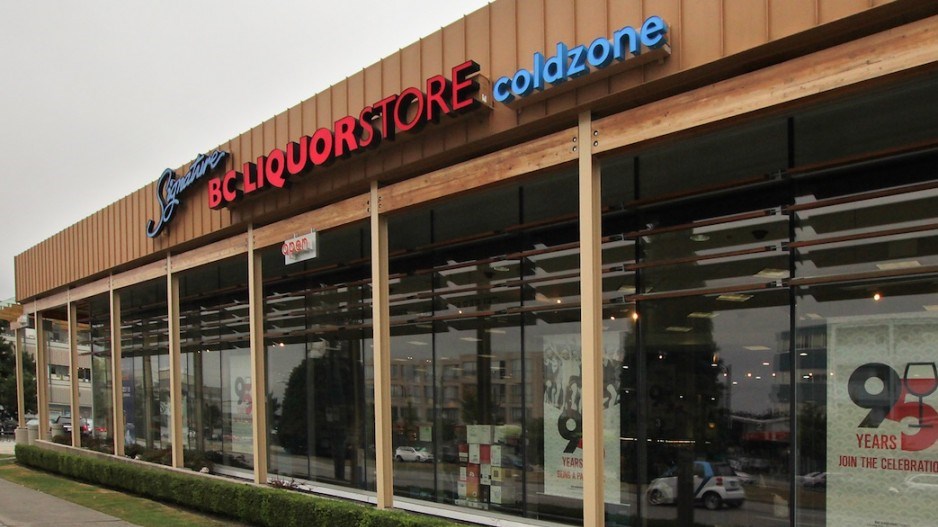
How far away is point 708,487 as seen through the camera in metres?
10.1

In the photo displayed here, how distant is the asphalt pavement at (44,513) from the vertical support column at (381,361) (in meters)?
5.23

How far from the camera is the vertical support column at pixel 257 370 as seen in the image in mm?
13844

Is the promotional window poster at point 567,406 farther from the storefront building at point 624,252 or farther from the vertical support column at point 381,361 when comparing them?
the vertical support column at point 381,361

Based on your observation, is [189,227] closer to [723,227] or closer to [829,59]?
[723,227]

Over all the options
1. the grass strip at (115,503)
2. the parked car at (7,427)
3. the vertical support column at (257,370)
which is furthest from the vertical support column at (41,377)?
the parked car at (7,427)

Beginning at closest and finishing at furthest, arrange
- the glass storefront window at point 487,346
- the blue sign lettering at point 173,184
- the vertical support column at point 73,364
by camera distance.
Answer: the glass storefront window at point 487,346
the blue sign lettering at point 173,184
the vertical support column at point 73,364

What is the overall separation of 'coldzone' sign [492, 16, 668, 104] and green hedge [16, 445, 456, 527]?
18.9 ft

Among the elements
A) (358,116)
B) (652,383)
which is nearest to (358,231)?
(358,116)

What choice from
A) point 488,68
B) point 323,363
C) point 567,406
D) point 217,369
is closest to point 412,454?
point 323,363

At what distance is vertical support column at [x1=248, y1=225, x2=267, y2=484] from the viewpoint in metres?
A: 13.8

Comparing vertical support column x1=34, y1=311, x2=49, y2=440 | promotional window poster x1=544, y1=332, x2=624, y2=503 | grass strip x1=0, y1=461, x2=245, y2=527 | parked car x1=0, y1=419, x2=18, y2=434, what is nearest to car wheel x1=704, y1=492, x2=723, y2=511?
promotional window poster x1=544, y1=332, x2=624, y2=503

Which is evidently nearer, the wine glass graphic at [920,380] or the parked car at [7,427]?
the wine glass graphic at [920,380]

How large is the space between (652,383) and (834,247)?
324 cm

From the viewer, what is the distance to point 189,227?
52.6ft
